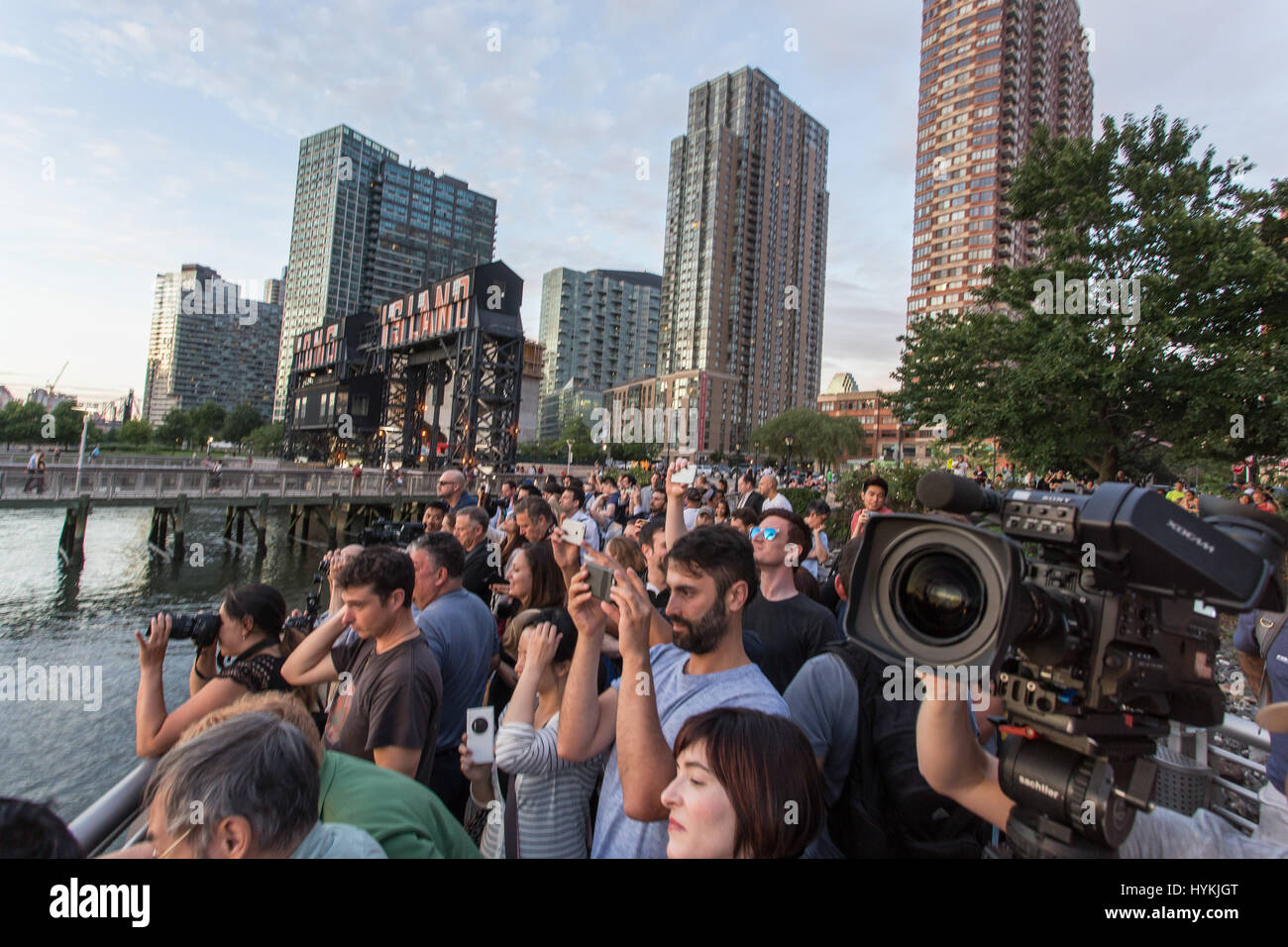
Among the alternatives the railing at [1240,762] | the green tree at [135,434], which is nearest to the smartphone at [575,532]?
the railing at [1240,762]

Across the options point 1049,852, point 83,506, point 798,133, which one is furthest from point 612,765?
point 798,133

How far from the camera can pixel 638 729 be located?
191 cm

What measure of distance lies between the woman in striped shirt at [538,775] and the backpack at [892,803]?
0.95 metres

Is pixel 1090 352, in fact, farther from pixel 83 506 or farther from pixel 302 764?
pixel 83 506

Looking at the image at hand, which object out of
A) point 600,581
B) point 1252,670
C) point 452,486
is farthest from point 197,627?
point 1252,670

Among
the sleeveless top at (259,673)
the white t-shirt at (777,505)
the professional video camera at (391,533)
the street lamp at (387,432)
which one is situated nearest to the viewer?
the sleeveless top at (259,673)

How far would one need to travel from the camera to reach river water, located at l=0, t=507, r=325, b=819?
821 centimetres

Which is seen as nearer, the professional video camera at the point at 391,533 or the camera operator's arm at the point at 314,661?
the camera operator's arm at the point at 314,661

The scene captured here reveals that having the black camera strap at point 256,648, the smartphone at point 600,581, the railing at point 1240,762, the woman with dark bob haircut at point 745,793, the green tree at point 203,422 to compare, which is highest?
the green tree at point 203,422

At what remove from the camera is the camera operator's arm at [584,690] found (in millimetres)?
2104

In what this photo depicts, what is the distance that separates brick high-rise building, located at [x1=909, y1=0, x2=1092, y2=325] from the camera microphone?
78563 millimetres

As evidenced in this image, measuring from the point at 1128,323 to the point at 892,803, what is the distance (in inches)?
607

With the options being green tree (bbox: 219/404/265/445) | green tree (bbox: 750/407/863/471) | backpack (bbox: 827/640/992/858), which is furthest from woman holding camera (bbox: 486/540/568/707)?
green tree (bbox: 219/404/265/445)

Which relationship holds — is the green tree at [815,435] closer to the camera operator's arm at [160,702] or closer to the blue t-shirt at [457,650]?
the blue t-shirt at [457,650]
